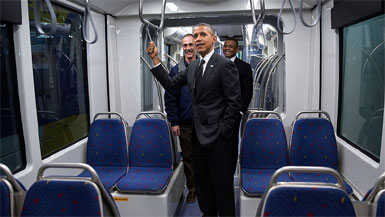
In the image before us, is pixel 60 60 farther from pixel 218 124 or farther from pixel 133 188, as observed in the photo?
pixel 218 124

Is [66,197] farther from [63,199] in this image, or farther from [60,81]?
[60,81]

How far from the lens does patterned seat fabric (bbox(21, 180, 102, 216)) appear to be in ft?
4.79

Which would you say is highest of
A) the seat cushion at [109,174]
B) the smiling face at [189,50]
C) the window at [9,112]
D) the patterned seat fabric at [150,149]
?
the smiling face at [189,50]

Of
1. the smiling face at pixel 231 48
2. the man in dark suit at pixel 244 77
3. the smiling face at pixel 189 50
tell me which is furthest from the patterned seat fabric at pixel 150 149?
the smiling face at pixel 231 48

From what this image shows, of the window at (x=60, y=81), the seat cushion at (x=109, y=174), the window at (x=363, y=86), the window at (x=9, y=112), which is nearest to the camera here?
the window at (x=9, y=112)

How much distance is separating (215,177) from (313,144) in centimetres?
111

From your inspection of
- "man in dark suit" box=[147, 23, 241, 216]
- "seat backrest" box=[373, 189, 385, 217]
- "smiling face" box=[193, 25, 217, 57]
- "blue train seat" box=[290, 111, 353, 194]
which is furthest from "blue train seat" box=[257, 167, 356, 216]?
"blue train seat" box=[290, 111, 353, 194]

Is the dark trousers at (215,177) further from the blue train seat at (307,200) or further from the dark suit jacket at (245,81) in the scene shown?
the blue train seat at (307,200)

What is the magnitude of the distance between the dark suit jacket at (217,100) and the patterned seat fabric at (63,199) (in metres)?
1.19

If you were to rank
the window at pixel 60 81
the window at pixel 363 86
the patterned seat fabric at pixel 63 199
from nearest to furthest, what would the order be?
the patterned seat fabric at pixel 63 199
the window at pixel 363 86
the window at pixel 60 81

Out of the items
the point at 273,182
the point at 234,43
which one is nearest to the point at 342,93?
the point at 234,43

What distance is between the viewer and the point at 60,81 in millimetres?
3002

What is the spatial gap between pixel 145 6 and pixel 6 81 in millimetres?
1948

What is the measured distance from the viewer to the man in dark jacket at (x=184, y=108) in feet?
11.0
